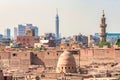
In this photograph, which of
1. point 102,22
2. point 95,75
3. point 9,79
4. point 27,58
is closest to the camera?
point 9,79

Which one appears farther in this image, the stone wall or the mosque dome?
the stone wall

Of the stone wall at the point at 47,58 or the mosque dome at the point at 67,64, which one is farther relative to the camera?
the stone wall at the point at 47,58

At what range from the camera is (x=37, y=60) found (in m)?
52.3

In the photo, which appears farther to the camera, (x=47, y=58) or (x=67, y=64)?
(x=47, y=58)

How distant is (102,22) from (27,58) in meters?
17.6

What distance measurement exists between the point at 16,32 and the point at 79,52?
424 feet

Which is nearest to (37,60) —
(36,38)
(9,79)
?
(9,79)

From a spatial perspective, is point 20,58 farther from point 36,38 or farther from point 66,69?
point 36,38

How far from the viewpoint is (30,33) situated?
91.2 metres

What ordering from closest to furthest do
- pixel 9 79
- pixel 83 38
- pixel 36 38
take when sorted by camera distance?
pixel 9 79 < pixel 36 38 < pixel 83 38

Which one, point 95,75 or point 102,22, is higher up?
point 102,22

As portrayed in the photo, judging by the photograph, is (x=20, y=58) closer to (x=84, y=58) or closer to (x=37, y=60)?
(x=37, y=60)

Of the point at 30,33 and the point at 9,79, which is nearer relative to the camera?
the point at 9,79

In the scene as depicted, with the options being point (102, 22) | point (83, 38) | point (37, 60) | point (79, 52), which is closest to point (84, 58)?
point (79, 52)
